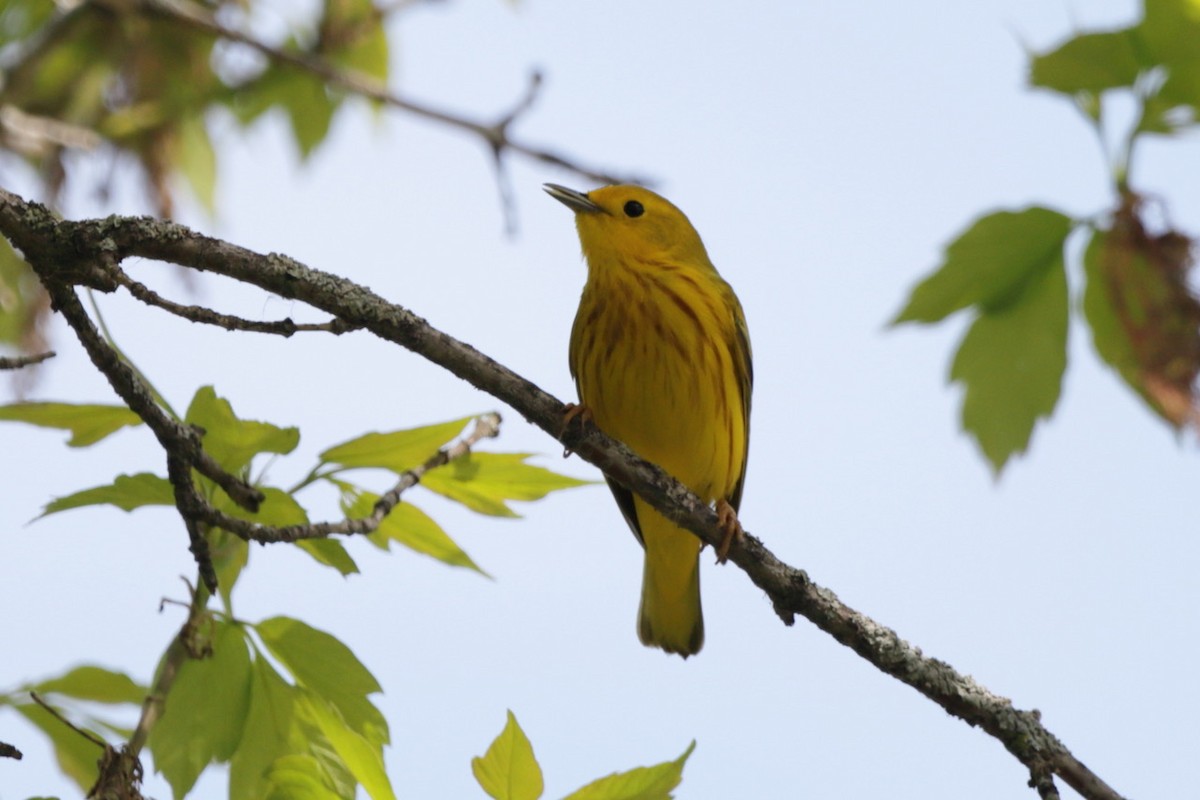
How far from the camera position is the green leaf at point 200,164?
552 cm

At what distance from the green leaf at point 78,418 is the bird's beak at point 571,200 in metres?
2.79

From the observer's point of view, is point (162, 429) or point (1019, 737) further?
point (1019, 737)

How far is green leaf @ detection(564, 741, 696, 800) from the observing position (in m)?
2.25

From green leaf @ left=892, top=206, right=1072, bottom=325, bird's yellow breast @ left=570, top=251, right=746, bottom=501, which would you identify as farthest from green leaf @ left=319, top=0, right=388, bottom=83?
green leaf @ left=892, top=206, right=1072, bottom=325

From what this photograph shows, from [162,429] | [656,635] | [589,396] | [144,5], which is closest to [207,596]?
[162,429]

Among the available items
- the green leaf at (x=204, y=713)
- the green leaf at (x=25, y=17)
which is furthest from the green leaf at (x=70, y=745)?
the green leaf at (x=25, y=17)

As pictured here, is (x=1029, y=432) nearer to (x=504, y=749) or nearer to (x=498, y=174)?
(x=498, y=174)

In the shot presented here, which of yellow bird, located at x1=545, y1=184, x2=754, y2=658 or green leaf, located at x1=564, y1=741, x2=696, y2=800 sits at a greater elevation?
yellow bird, located at x1=545, y1=184, x2=754, y2=658

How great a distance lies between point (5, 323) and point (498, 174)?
5.69 ft

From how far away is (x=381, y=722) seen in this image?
8.13 ft

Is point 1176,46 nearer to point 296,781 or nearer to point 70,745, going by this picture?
point 296,781

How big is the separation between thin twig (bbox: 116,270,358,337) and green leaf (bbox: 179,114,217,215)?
10.7ft

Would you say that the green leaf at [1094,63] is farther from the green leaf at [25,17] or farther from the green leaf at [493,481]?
the green leaf at [25,17]

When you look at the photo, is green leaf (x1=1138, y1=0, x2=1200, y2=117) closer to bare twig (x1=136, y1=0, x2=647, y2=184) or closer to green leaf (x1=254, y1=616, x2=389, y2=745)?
bare twig (x1=136, y1=0, x2=647, y2=184)
